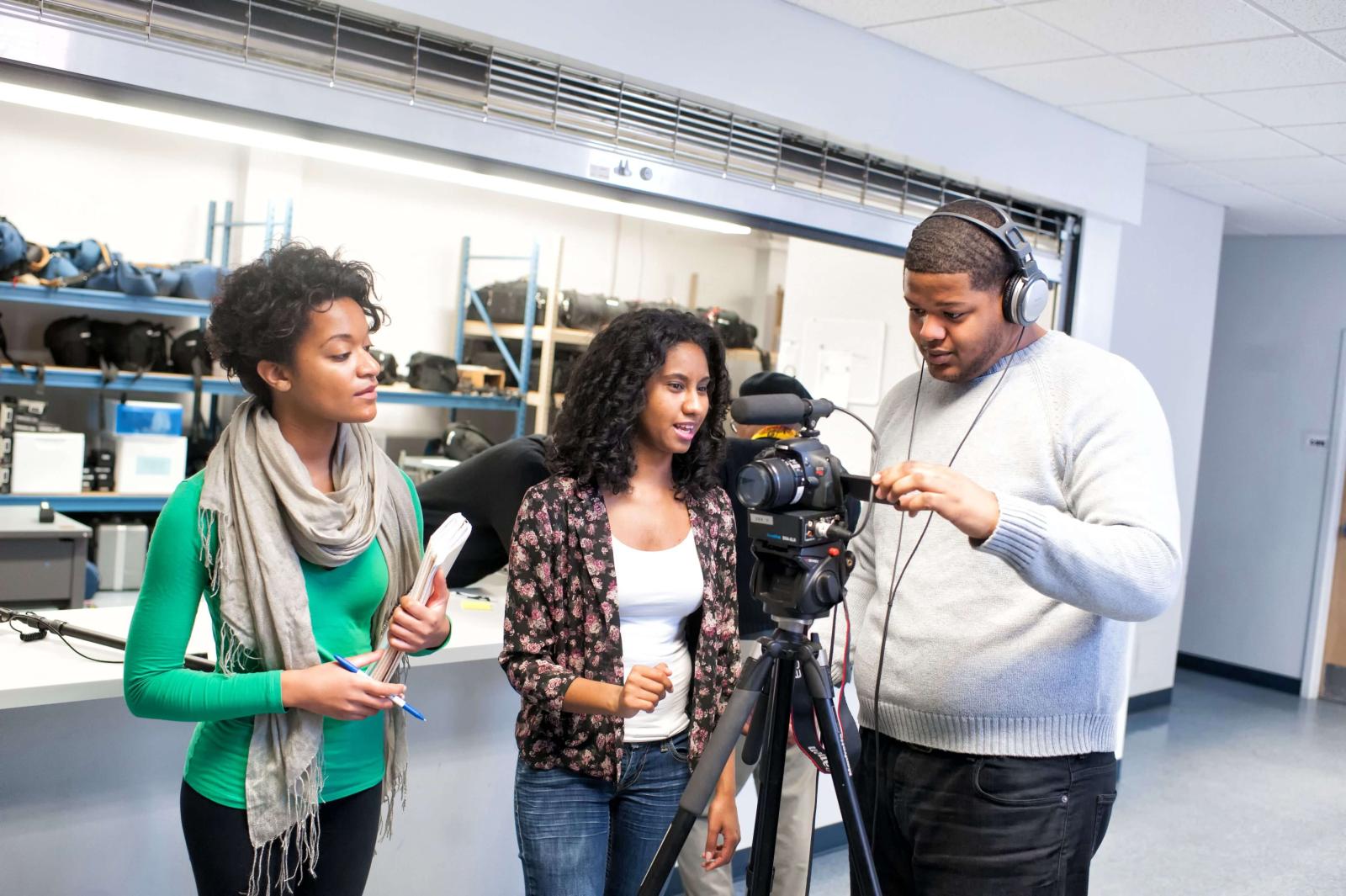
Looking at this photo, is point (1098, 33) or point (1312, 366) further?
point (1312, 366)

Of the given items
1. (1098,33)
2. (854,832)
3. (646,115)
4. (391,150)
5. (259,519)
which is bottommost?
(854,832)

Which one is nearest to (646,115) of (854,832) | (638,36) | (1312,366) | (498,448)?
(638,36)

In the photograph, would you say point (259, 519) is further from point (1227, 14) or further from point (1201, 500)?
point (1201, 500)

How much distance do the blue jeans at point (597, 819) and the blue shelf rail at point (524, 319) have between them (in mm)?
3890

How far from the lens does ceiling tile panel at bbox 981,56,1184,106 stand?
136 inches

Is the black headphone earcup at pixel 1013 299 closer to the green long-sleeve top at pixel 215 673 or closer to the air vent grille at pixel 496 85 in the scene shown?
the green long-sleeve top at pixel 215 673

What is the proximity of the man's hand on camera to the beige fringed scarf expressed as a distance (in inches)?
30.0

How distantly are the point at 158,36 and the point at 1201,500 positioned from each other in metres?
6.40

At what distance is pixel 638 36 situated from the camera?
8.98ft

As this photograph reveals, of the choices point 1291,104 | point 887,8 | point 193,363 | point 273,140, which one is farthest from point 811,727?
point 193,363

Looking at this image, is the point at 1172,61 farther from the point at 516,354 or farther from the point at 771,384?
the point at 516,354

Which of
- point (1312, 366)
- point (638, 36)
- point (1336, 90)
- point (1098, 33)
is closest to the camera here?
point (638, 36)

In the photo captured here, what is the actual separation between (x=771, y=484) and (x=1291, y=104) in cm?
340

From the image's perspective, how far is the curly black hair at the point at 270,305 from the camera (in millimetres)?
1483
